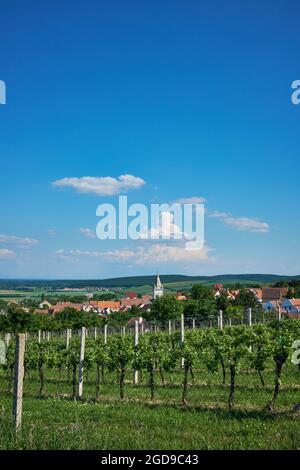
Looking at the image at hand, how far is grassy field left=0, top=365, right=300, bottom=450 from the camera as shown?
7.46m

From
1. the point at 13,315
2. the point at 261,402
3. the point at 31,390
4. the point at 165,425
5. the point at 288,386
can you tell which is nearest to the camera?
the point at 165,425

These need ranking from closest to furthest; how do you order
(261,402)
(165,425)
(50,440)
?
(50,440), (165,425), (261,402)

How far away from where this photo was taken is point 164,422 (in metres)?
9.59

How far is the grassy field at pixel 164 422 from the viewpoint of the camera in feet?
24.5

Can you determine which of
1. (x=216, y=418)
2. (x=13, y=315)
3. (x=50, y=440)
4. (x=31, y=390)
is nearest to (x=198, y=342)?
(x=216, y=418)

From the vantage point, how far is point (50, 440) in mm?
7059

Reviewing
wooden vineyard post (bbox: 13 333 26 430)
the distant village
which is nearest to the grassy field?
wooden vineyard post (bbox: 13 333 26 430)

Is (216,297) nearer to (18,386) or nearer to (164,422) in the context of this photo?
(164,422)

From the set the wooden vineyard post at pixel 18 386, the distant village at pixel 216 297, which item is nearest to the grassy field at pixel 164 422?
the wooden vineyard post at pixel 18 386

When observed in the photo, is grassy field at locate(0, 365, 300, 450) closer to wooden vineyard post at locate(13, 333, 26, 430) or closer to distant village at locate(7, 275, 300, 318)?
wooden vineyard post at locate(13, 333, 26, 430)

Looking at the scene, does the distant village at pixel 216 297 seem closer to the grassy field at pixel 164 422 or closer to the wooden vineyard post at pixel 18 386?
the grassy field at pixel 164 422
